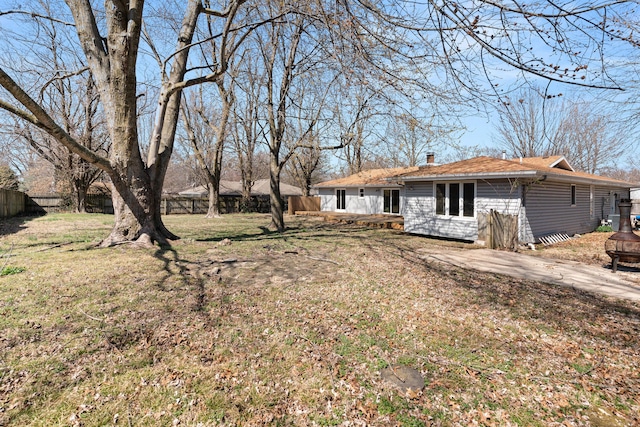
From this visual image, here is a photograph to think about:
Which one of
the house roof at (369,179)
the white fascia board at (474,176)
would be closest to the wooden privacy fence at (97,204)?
the house roof at (369,179)

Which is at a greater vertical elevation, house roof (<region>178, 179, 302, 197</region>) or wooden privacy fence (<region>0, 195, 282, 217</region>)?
house roof (<region>178, 179, 302, 197</region>)

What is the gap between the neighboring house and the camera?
68.4 ft

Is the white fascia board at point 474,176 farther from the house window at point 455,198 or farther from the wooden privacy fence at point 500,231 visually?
the wooden privacy fence at point 500,231

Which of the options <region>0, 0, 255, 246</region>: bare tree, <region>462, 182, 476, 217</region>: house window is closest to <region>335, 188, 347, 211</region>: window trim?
<region>462, 182, 476, 217</region>: house window

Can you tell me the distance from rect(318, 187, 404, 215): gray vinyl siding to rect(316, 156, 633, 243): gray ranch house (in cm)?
758

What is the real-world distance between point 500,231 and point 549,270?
3067mm

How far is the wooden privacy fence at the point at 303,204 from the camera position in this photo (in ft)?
87.1

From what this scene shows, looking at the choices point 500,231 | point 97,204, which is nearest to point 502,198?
point 500,231

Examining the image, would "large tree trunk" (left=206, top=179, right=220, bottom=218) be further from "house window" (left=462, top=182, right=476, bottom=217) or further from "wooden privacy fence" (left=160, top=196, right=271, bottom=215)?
"house window" (left=462, top=182, right=476, bottom=217)

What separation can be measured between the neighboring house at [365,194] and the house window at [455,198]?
6.57m

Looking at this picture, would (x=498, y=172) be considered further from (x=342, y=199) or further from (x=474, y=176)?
(x=342, y=199)

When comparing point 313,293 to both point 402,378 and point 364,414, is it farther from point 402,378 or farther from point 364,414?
point 364,414

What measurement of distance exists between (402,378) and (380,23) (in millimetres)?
3994

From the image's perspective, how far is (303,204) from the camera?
27.1 metres
